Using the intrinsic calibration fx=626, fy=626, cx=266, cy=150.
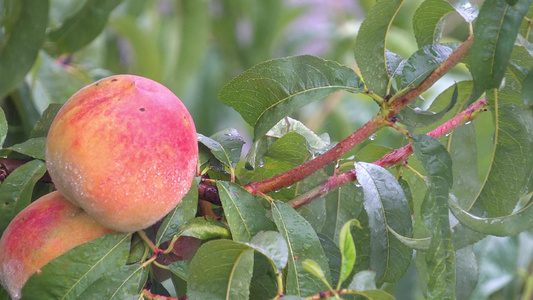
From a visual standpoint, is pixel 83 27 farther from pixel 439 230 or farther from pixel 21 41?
pixel 439 230

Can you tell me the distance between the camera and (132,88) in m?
0.53

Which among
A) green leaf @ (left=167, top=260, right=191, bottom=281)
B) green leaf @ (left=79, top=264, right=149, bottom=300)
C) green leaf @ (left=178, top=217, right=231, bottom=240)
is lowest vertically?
green leaf @ (left=79, top=264, right=149, bottom=300)

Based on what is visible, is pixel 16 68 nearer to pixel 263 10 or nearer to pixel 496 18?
pixel 496 18

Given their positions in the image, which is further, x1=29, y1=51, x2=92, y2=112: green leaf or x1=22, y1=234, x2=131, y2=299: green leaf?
x1=29, y1=51, x2=92, y2=112: green leaf

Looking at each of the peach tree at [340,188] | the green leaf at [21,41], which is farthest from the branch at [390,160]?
the green leaf at [21,41]

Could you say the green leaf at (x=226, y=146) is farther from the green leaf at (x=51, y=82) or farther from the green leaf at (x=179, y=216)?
the green leaf at (x=51, y=82)

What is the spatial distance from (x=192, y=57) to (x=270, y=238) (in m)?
1.32

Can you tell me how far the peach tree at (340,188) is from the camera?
19.6 inches

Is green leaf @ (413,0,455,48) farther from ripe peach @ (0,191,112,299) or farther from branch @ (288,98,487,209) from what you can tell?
ripe peach @ (0,191,112,299)

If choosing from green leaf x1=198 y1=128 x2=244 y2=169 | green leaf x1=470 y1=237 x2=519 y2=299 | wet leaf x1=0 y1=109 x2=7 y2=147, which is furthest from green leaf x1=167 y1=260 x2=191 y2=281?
green leaf x1=470 y1=237 x2=519 y2=299

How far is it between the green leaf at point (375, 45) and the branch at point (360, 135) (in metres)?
0.02

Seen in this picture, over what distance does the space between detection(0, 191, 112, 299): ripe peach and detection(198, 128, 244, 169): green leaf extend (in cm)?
12

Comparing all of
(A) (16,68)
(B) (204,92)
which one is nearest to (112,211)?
(A) (16,68)

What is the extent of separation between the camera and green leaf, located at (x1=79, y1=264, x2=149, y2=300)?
51cm
